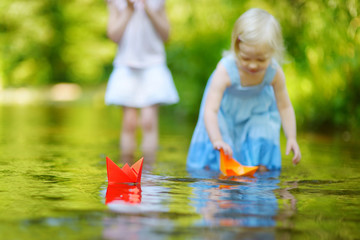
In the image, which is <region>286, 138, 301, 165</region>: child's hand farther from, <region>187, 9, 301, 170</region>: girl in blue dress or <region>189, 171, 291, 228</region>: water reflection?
<region>189, 171, 291, 228</region>: water reflection

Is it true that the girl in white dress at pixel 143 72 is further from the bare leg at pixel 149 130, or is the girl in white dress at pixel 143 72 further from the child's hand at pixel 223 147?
the child's hand at pixel 223 147

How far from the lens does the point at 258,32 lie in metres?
3.42

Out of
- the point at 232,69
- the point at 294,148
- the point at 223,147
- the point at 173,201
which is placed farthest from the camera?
the point at 232,69

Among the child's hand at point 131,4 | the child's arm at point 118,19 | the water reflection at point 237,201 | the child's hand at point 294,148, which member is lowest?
the water reflection at point 237,201

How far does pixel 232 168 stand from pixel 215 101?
1.39ft

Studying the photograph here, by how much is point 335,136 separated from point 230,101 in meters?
2.27

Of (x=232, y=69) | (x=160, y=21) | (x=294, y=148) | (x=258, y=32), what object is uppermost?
(x=160, y=21)

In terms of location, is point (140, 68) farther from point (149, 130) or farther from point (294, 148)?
point (294, 148)

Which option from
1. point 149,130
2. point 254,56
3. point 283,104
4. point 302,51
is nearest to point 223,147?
point 254,56

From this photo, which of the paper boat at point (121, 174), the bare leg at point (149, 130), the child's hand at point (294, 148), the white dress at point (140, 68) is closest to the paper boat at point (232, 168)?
the child's hand at point (294, 148)

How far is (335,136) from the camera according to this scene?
6.00 m

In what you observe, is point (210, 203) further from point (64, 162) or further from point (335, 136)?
point (335, 136)

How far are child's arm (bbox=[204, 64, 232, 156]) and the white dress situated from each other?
1.39 m

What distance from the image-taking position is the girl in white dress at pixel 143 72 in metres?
5.05
